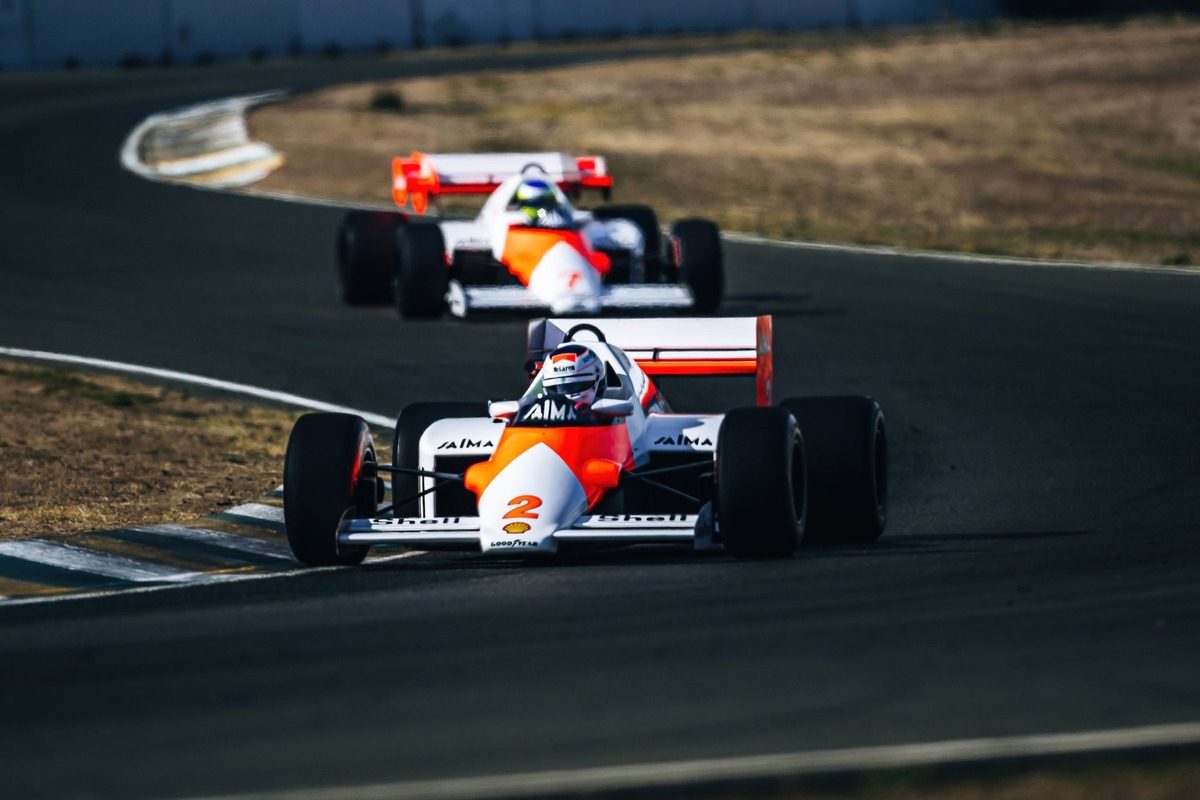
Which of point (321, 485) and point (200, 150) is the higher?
point (321, 485)


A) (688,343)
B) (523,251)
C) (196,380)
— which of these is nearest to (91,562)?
(688,343)

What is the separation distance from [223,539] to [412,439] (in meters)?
1.09

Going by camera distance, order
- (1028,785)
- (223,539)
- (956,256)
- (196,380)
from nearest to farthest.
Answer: (1028,785) < (223,539) < (196,380) < (956,256)

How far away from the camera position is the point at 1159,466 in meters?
14.0

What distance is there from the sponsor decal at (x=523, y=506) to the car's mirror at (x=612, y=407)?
0.73 metres

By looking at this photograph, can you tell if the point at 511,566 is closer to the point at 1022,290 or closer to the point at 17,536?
the point at 17,536

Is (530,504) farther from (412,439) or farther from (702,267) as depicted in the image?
(702,267)

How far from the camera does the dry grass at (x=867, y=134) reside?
99.0 ft

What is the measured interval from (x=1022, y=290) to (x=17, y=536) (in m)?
12.9

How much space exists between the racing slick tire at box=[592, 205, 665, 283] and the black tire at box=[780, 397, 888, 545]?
9877 mm

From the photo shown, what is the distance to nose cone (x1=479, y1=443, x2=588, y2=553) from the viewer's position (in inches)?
412

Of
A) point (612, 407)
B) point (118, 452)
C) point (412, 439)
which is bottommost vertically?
point (118, 452)

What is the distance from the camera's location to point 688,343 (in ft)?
41.4

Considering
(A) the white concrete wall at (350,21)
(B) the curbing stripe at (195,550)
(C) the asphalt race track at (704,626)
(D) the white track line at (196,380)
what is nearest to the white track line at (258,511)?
(B) the curbing stripe at (195,550)
